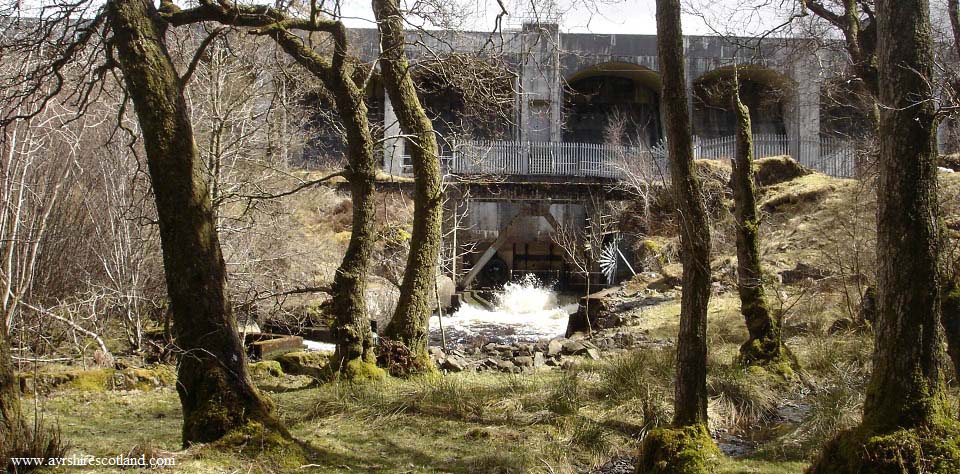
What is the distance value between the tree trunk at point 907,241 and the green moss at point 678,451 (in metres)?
1.21

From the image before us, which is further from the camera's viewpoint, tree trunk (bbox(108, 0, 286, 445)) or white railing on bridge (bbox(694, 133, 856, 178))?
white railing on bridge (bbox(694, 133, 856, 178))

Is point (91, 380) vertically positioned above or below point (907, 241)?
below

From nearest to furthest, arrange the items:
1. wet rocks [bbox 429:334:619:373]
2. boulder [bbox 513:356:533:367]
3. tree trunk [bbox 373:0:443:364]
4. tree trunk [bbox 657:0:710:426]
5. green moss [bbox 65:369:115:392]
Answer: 1. tree trunk [bbox 657:0:710:426]
2. green moss [bbox 65:369:115:392]
3. tree trunk [bbox 373:0:443:364]
4. wet rocks [bbox 429:334:619:373]
5. boulder [bbox 513:356:533:367]

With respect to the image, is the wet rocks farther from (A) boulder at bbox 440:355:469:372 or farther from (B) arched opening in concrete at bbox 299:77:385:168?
(B) arched opening in concrete at bbox 299:77:385:168

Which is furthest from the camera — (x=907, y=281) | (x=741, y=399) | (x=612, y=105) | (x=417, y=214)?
(x=612, y=105)

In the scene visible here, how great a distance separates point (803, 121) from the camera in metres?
29.2

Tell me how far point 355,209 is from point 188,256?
3.77m

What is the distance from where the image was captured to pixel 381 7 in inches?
372

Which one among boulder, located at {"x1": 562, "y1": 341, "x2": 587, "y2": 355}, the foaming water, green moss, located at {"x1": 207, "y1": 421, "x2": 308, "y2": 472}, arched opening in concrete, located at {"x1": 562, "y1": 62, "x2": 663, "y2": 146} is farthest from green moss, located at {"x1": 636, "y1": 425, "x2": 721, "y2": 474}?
arched opening in concrete, located at {"x1": 562, "y1": 62, "x2": 663, "y2": 146}

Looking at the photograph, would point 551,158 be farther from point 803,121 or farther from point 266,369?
point 266,369

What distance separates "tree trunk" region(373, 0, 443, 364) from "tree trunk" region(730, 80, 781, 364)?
4.05 metres

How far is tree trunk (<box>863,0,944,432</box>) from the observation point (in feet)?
15.9

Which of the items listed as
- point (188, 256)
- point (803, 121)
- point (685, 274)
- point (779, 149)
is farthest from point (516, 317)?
point (188, 256)

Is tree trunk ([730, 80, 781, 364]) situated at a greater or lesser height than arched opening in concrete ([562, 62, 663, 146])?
lesser
